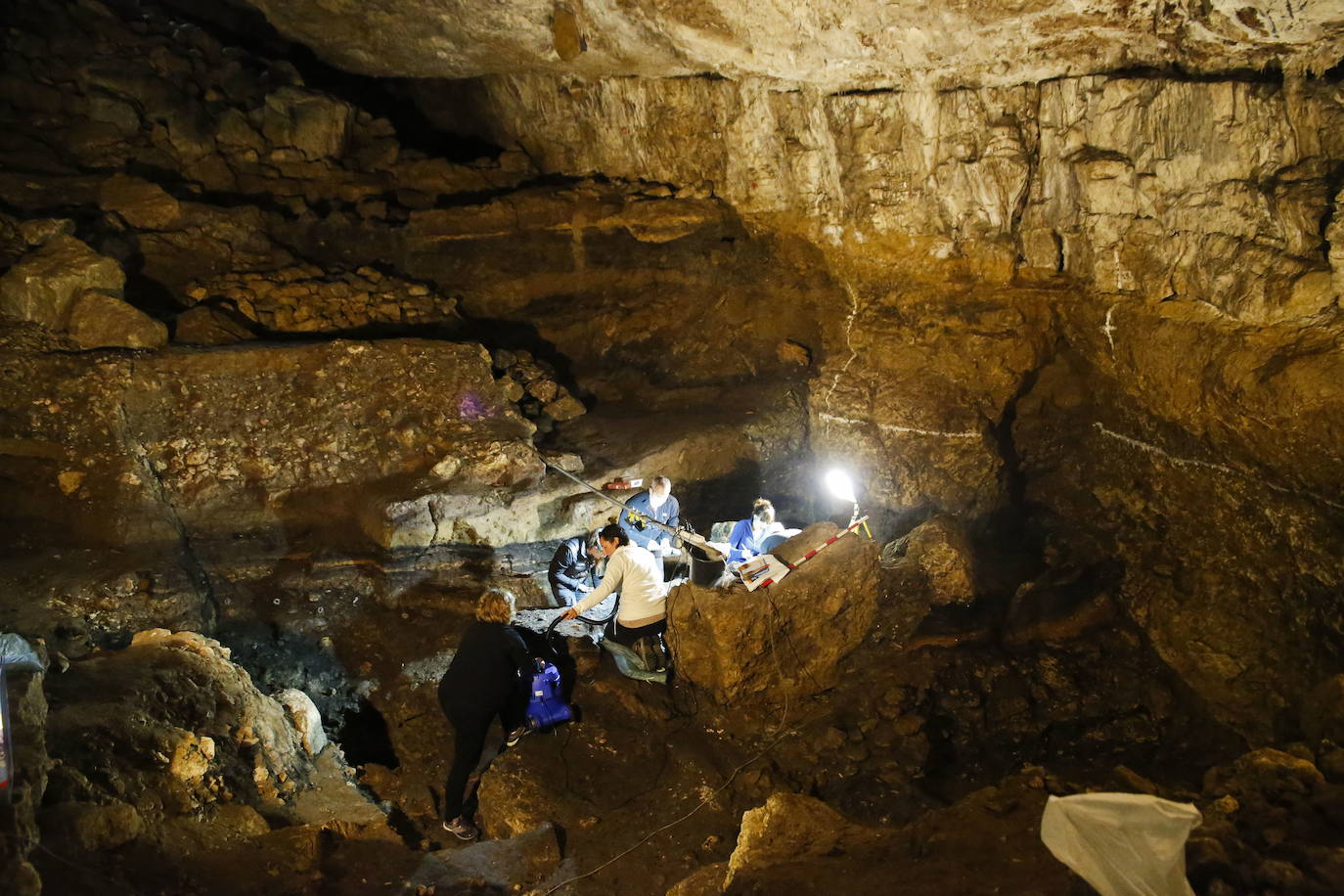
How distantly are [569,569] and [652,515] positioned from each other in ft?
2.68

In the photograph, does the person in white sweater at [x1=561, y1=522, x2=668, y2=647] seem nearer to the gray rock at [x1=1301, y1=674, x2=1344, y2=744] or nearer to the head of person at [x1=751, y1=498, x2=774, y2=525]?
the head of person at [x1=751, y1=498, x2=774, y2=525]

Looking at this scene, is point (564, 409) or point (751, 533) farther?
point (564, 409)

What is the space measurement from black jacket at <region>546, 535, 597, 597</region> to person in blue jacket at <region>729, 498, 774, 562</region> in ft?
4.00

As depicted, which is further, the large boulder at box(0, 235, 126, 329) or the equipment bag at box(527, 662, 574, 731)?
the large boulder at box(0, 235, 126, 329)

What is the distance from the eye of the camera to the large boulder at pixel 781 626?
5.93 metres

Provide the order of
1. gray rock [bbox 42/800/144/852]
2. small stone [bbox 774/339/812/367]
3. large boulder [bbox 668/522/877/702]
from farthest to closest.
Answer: small stone [bbox 774/339/812/367]
large boulder [bbox 668/522/877/702]
gray rock [bbox 42/800/144/852]

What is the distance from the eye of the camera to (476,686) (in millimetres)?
4984

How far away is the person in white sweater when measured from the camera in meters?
5.96

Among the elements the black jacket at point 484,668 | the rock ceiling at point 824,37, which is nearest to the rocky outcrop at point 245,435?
the black jacket at point 484,668

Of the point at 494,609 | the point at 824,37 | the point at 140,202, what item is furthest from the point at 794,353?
the point at 140,202

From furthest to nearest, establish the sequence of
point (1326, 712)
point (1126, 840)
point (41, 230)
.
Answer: point (41, 230)
point (1326, 712)
point (1126, 840)

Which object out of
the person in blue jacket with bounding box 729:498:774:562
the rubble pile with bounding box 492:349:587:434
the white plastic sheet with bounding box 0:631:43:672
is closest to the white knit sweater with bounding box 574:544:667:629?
the person in blue jacket with bounding box 729:498:774:562

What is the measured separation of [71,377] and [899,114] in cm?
718

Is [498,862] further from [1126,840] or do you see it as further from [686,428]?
[686,428]
